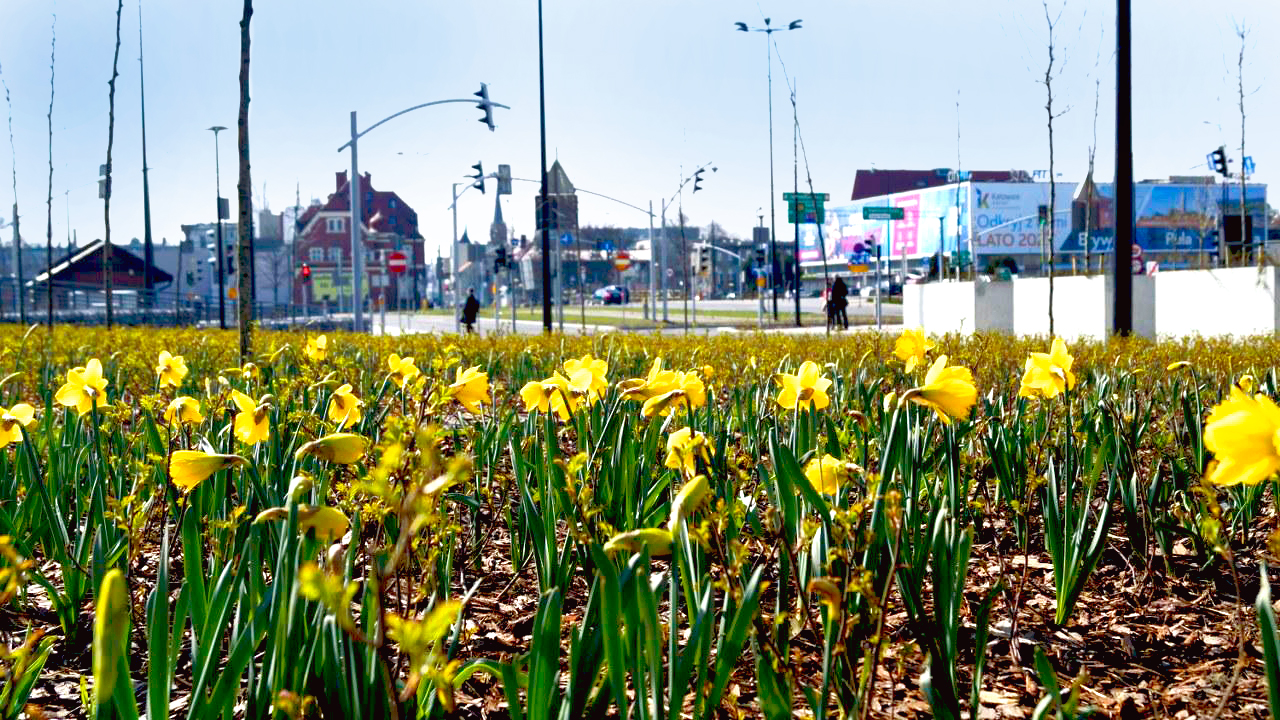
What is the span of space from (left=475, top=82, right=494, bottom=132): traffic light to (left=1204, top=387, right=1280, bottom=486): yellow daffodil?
73.6ft

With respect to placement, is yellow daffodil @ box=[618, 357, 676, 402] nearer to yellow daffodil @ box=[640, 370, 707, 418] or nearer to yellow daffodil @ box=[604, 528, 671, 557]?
yellow daffodil @ box=[640, 370, 707, 418]

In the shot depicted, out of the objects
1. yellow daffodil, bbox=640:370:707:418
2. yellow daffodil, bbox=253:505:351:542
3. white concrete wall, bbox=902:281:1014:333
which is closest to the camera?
yellow daffodil, bbox=253:505:351:542

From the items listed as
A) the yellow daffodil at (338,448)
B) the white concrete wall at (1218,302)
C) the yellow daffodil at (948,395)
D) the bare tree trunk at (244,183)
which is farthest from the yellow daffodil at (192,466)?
the white concrete wall at (1218,302)

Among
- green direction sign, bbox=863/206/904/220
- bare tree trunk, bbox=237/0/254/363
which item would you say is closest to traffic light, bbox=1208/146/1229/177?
green direction sign, bbox=863/206/904/220

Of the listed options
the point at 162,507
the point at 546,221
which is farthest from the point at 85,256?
the point at 162,507

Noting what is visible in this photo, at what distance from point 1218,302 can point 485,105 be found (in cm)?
1229

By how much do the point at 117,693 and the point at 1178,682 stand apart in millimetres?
2054

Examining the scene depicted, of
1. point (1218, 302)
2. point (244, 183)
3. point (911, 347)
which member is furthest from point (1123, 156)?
point (911, 347)

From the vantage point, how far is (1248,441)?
67.2 inches

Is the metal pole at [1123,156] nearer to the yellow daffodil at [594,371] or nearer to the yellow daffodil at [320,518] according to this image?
the yellow daffodil at [594,371]

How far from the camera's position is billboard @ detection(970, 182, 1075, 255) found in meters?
73.3

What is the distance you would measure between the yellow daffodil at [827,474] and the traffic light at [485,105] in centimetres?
2140

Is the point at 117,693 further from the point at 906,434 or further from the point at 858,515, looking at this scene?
the point at 906,434

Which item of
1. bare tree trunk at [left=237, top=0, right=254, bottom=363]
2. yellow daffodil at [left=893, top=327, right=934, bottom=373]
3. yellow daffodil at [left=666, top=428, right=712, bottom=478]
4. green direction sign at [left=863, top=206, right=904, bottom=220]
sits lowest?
yellow daffodil at [left=666, top=428, right=712, bottom=478]
